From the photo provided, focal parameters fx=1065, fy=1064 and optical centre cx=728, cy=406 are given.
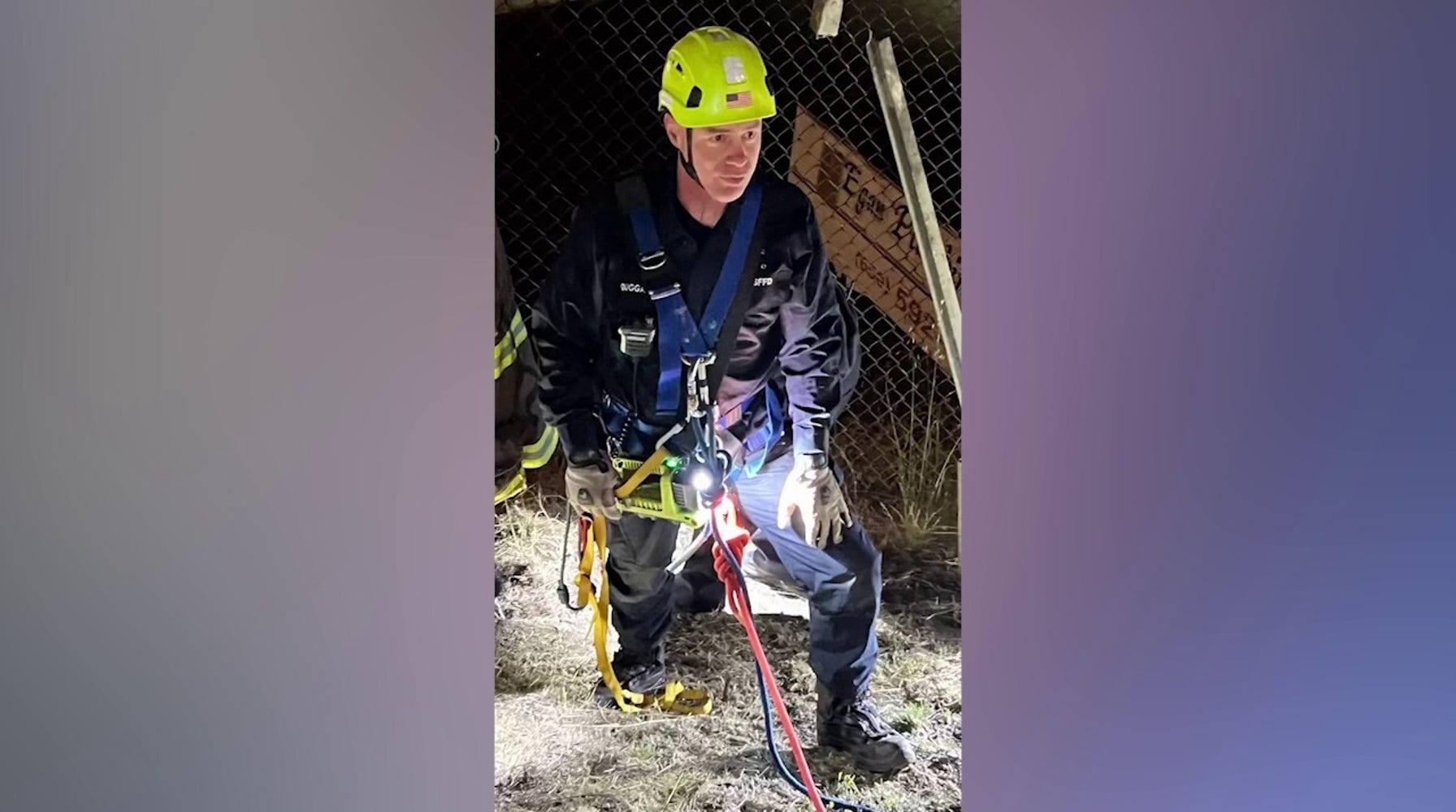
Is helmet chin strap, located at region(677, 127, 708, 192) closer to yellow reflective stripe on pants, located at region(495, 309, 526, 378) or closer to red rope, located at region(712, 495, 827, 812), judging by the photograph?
yellow reflective stripe on pants, located at region(495, 309, 526, 378)

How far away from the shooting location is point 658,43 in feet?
5.75

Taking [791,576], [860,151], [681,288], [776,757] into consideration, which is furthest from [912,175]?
[776,757]

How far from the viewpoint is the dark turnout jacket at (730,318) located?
5.74 ft

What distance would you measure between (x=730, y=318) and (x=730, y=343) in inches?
1.6

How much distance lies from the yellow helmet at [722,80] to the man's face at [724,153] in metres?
0.02

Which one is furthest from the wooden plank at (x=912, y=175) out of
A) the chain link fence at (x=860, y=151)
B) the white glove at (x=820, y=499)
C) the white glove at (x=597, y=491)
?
the white glove at (x=597, y=491)

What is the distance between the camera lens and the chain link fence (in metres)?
1.74
